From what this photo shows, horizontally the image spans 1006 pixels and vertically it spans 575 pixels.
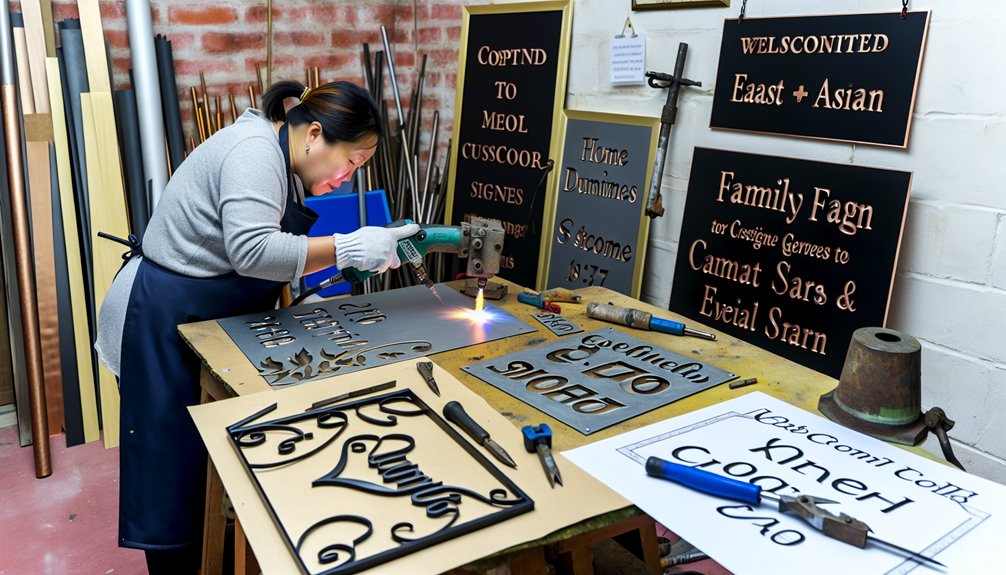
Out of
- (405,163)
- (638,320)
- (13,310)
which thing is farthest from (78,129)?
(638,320)

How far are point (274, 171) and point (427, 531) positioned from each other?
1.07 metres

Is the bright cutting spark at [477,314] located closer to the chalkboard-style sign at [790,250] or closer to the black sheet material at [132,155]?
the chalkboard-style sign at [790,250]

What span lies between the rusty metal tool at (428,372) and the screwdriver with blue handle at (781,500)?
1.44 feet

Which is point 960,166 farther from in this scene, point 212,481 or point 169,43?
point 169,43

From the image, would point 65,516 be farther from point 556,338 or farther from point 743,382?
point 743,382

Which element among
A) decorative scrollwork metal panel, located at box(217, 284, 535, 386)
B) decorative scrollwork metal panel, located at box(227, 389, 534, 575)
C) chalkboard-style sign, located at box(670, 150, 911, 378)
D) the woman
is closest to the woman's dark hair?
the woman

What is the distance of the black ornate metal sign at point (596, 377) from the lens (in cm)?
133

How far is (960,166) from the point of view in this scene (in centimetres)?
177

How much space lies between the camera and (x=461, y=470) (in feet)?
3.64

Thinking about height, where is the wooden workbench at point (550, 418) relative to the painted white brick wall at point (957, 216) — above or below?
below

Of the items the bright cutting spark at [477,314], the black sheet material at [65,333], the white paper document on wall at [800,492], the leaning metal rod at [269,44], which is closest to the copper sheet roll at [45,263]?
the black sheet material at [65,333]

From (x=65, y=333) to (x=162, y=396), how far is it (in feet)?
4.51

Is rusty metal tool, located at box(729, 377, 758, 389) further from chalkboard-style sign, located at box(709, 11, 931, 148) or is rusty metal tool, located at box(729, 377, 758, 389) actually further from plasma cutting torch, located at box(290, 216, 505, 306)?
chalkboard-style sign, located at box(709, 11, 931, 148)

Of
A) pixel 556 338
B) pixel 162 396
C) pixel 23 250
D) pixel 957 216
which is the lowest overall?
pixel 162 396
